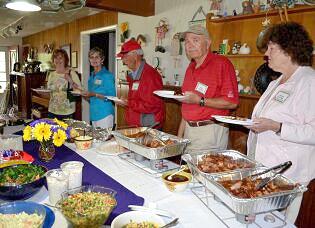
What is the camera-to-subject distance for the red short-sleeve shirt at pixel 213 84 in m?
1.96

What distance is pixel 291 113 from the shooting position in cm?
146

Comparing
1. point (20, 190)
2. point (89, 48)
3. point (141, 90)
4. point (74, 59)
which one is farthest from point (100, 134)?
point (74, 59)

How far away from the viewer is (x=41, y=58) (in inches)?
334

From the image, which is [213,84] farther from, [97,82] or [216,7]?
[97,82]

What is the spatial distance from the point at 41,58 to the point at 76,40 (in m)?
2.91

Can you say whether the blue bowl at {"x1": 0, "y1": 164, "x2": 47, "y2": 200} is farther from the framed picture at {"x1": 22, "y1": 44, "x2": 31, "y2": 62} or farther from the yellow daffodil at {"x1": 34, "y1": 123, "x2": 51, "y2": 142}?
the framed picture at {"x1": 22, "y1": 44, "x2": 31, "y2": 62}

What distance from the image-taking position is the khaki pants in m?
2.01

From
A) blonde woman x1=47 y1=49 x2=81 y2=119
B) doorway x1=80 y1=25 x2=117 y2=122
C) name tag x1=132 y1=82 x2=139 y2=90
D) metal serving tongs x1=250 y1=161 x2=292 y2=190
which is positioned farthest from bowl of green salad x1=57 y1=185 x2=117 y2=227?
doorway x1=80 y1=25 x2=117 y2=122

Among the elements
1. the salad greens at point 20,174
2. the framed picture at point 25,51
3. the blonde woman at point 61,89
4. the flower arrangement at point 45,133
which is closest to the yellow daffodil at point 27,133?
the flower arrangement at point 45,133

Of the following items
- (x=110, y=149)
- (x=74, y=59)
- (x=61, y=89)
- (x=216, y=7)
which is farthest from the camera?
(x=74, y=59)

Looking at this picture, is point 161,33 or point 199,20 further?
point 161,33

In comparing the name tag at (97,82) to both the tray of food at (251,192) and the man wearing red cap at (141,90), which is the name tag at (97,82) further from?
the tray of food at (251,192)

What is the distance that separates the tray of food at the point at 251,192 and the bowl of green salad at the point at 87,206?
1.29 feet

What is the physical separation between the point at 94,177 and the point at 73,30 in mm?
5492
